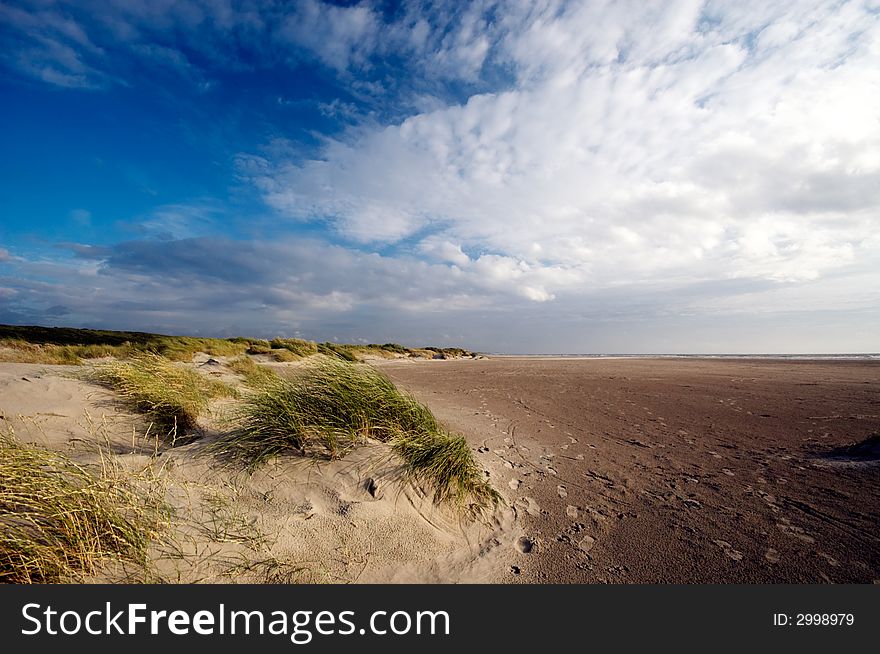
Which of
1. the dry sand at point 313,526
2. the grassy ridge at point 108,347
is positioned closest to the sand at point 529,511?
the dry sand at point 313,526

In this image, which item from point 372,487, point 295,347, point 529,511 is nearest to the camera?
point 372,487

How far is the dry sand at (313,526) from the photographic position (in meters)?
2.81

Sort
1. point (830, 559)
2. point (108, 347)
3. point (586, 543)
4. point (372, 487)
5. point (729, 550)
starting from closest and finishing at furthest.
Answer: point (830, 559) → point (729, 550) → point (586, 543) → point (372, 487) → point (108, 347)

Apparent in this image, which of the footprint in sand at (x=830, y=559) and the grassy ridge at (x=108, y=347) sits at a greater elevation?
the grassy ridge at (x=108, y=347)

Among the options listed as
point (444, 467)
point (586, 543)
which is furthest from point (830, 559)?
point (444, 467)

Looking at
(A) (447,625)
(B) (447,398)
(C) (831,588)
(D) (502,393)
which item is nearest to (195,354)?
(B) (447,398)

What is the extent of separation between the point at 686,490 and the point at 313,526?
15.4 feet

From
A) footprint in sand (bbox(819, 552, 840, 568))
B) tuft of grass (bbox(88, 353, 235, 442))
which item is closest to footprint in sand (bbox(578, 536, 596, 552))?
footprint in sand (bbox(819, 552, 840, 568))

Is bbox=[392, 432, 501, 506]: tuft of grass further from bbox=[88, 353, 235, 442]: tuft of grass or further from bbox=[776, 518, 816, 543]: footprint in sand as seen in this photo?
bbox=[88, 353, 235, 442]: tuft of grass

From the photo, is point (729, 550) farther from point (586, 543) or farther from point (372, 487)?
point (372, 487)

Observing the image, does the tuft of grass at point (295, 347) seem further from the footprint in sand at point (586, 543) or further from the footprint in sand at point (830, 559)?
the footprint in sand at point (830, 559)

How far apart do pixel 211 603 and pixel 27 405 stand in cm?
600

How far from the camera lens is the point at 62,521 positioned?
2.39 metres

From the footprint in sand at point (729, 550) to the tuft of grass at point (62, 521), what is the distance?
15.4 feet
